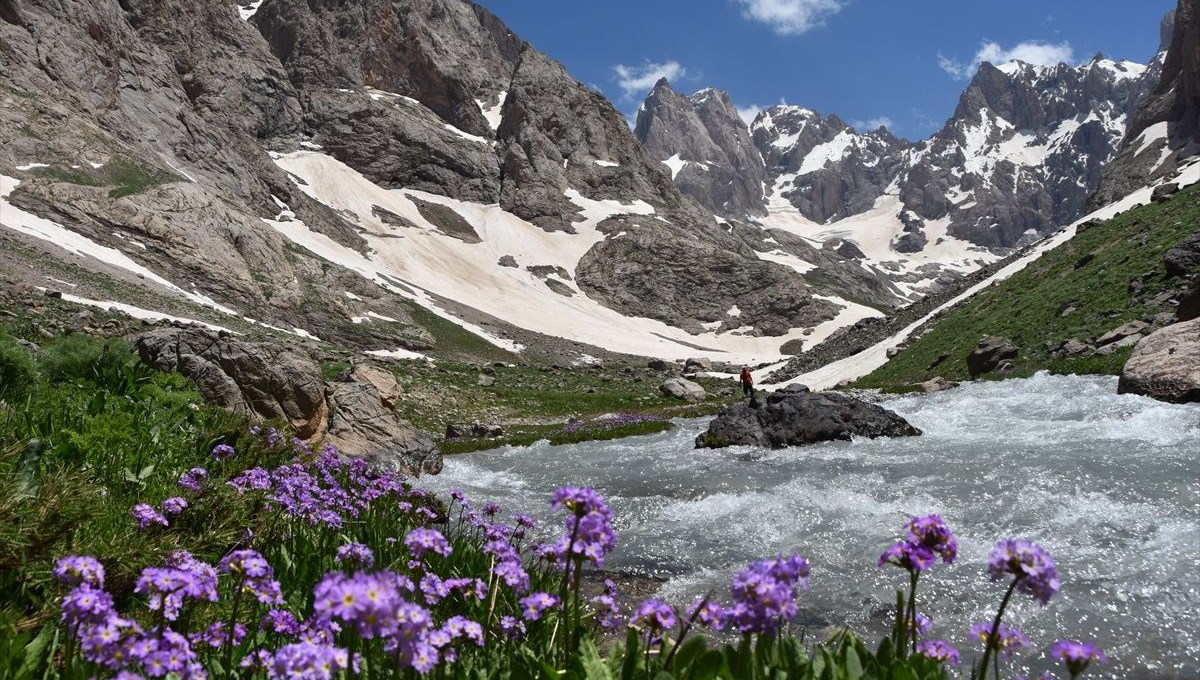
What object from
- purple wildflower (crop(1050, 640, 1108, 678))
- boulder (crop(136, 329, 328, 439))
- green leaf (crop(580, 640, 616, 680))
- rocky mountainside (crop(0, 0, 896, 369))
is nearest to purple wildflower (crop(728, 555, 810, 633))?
green leaf (crop(580, 640, 616, 680))

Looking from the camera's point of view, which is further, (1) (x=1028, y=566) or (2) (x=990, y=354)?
(2) (x=990, y=354)

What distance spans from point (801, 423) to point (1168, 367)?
896cm

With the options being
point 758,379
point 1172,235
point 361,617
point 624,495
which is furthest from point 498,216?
point 361,617

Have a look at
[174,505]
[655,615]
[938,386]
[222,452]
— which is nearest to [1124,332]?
[938,386]

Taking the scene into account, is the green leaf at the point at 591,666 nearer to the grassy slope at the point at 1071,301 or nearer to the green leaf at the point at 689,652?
the green leaf at the point at 689,652

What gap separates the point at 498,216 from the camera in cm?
13950

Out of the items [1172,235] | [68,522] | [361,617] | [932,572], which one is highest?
[1172,235]

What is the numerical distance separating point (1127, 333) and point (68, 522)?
30825 millimetres

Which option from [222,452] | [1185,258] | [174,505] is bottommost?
[222,452]

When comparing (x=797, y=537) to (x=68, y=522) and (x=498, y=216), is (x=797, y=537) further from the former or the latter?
(x=498, y=216)

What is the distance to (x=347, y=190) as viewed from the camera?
127 metres

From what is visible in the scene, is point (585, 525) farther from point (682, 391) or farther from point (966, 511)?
point (682, 391)

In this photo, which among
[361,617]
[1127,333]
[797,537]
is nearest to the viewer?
[361,617]

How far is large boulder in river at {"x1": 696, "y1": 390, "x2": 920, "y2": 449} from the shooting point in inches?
748
